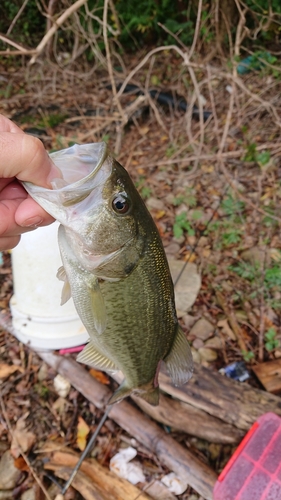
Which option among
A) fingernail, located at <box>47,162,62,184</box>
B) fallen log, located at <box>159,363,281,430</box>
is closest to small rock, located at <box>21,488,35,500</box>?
fallen log, located at <box>159,363,281,430</box>

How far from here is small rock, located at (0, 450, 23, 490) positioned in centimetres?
266

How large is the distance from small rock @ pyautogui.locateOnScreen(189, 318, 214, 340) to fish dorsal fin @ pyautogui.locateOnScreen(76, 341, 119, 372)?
4.65ft

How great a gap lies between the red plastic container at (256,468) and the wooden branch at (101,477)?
54 centimetres

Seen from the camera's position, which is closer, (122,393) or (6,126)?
(6,126)

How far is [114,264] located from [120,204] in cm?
25

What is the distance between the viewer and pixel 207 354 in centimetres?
326

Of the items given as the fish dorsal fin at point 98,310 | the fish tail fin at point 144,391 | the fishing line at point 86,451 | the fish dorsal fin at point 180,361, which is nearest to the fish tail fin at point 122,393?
the fish tail fin at point 144,391

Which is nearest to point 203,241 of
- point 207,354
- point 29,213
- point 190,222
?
point 190,222

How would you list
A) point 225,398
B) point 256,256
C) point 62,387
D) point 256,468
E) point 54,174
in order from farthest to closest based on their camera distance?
point 256,256, point 62,387, point 225,398, point 256,468, point 54,174

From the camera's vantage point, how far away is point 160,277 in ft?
5.87

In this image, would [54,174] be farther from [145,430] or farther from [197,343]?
[197,343]

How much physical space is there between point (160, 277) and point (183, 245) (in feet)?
8.61

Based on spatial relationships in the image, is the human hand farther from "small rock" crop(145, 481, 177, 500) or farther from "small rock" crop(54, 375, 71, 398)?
"small rock" crop(145, 481, 177, 500)

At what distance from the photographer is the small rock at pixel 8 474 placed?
2.66 m
